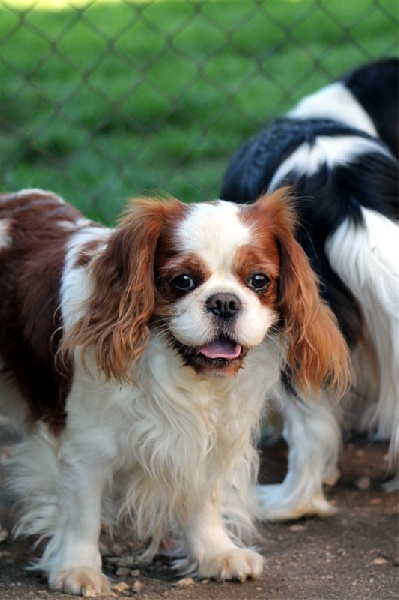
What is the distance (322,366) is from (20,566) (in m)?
0.95

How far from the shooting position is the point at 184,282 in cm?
275

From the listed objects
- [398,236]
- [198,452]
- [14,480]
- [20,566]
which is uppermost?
[398,236]

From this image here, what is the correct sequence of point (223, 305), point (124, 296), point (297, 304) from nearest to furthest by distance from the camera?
point (223, 305), point (124, 296), point (297, 304)

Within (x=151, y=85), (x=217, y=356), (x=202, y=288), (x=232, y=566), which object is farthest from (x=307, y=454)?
(x=151, y=85)

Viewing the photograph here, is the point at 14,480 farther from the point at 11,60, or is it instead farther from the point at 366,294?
the point at 11,60

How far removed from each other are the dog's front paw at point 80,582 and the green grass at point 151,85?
2147mm

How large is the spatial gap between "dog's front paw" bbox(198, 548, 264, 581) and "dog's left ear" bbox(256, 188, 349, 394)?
1.58ft

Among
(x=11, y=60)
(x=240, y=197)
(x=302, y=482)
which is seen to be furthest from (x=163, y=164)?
(x=302, y=482)

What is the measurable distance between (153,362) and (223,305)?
0.29 meters

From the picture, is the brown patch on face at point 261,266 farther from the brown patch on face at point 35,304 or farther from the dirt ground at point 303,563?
the dirt ground at point 303,563

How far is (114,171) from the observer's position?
18.3 feet

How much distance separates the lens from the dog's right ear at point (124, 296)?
2.76 m

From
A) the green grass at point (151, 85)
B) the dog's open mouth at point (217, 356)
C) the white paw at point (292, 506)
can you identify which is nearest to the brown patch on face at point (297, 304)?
the dog's open mouth at point (217, 356)

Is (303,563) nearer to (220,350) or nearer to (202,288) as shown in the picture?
(220,350)
